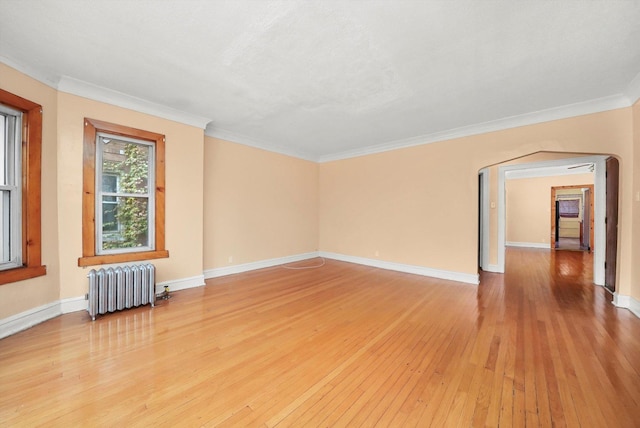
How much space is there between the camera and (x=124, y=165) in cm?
334

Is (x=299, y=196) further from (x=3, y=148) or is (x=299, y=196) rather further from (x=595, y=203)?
(x=595, y=203)

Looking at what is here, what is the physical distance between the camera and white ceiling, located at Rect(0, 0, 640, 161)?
1.79 m

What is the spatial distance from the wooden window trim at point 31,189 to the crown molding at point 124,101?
423mm

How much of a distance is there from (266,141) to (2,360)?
14.7ft

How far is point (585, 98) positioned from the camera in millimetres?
3094

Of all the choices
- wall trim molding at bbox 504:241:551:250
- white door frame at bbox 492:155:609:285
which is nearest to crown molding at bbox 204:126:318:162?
white door frame at bbox 492:155:609:285

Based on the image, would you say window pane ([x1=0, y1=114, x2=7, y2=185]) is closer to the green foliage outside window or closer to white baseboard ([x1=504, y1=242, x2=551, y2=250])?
the green foliage outside window

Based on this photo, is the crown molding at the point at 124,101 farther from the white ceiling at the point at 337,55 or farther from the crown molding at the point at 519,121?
the crown molding at the point at 519,121

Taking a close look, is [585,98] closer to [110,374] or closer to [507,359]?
[507,359]

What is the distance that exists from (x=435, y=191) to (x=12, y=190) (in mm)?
5808

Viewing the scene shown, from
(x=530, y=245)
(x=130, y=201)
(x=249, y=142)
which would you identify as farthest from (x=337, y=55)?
(x=530, y=245)

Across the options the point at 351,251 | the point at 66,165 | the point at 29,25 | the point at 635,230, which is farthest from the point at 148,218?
the point at 635,230

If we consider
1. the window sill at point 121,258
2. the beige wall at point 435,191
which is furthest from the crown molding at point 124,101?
the beige wall at point 435,191

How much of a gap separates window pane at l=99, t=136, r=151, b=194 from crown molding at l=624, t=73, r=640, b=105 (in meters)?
6.15
